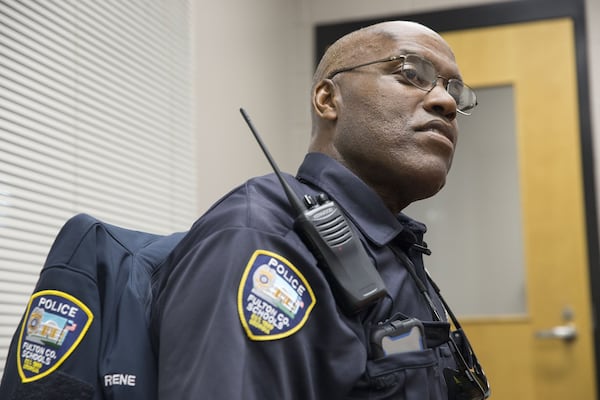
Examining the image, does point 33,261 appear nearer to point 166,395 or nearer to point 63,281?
point 63,281

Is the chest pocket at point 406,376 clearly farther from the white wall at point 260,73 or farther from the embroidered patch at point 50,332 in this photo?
the white wall at point 260,73

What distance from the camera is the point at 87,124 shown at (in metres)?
1.96

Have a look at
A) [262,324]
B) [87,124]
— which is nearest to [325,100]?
[262,324]

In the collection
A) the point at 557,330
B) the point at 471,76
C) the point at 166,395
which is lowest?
the point at 557,330

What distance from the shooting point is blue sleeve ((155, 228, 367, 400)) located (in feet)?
2.73

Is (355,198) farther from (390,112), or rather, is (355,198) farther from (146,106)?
(146,106)

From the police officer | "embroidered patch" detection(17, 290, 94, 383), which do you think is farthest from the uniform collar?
"embroidered patch" detection(17, 290, 94, 383)

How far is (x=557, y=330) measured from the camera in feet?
9.69

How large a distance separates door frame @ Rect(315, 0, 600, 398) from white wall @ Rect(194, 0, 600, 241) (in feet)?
0.10

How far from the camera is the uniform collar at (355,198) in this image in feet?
3.69

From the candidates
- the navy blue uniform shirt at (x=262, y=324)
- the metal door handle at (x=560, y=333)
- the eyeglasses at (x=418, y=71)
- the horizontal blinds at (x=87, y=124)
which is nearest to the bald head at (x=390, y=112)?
the eyeglasses at (x=418, y=71)

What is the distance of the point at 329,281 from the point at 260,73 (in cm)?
231

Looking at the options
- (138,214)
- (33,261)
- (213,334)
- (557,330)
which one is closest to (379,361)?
(213,334)

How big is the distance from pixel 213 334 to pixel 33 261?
1.02 metres
